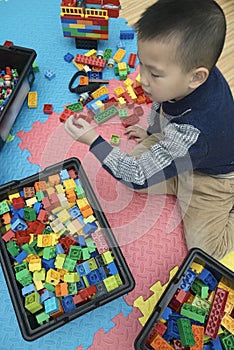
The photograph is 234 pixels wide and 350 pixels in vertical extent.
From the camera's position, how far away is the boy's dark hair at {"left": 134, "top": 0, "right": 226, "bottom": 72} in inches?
23.7

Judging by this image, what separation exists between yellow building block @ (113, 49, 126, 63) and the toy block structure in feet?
0.22

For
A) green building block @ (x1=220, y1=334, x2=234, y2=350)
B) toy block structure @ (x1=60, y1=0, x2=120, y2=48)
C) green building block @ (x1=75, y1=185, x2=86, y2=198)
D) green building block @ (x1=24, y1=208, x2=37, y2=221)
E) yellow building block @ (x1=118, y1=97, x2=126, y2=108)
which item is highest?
toy block structure @ (x1=60, y1=0, x2=120, y2=48)

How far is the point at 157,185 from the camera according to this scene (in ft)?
3.26

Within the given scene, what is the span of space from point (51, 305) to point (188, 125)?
50 cm

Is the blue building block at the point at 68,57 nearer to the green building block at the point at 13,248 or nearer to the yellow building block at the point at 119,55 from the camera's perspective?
the yellow building block at the point at 119,55

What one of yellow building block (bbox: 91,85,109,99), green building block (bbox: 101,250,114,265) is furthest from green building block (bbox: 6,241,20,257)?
yellow building block (bbox: 91,85,109,99)

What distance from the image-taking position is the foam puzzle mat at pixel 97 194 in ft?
2.77

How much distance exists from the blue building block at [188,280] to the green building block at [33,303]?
0.33 meters

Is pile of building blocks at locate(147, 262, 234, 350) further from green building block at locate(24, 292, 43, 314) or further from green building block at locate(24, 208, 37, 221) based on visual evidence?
green building block at locate(24, 208, 37, 221)

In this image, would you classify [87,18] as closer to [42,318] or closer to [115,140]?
[115,140]

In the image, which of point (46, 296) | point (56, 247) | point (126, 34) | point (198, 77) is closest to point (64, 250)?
point (56, 247)

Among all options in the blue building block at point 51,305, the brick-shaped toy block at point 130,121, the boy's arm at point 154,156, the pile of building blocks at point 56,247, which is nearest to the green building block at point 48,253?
the pile of building blocks at point 56,247

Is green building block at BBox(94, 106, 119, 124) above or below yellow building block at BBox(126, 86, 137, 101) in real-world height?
below

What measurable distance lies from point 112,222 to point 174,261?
0.65ft
